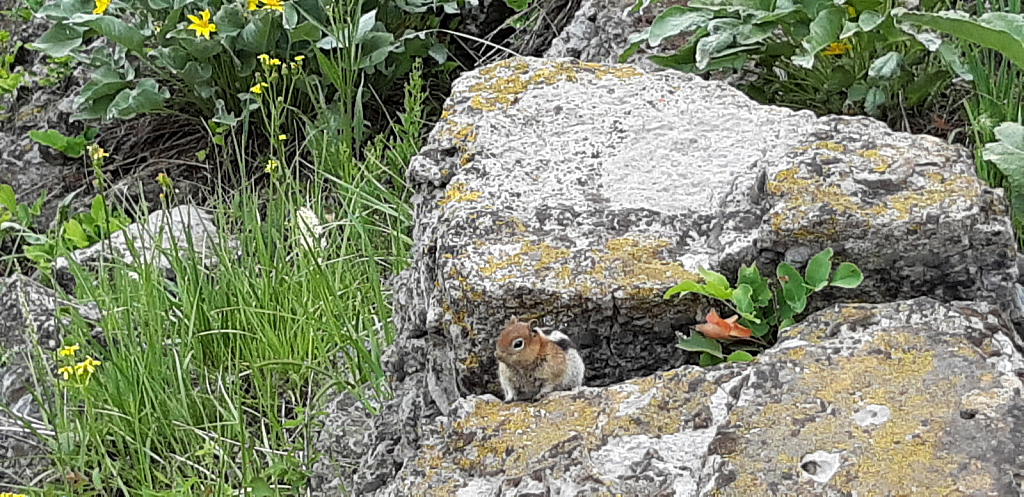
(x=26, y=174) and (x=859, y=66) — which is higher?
(x=859, y=66)

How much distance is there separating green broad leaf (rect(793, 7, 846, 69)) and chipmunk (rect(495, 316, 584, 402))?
1.42 meters

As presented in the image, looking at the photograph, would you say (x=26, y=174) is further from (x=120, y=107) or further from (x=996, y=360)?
(x=996, y=360)

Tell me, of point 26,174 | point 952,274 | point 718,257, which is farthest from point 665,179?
point 26,174

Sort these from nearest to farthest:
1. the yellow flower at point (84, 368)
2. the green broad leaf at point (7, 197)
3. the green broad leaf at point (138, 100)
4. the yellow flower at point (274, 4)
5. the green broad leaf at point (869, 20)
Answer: the yellow flower at point (84, 368)
the green broad leaf at point (869, 20)
the yellow flower at point (274, 4)
the green broad leaf at point (138, 100)
the green broad leaf at point (7, 197)

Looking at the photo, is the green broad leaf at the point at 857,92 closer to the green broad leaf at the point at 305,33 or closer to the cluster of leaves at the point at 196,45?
the cluster of leaves at the point at 196,45

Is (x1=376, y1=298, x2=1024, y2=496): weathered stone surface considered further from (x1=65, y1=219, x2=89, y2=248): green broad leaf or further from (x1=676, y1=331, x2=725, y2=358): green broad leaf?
(x1=65, y1=219, x2=89, y2=248): green broad leaf

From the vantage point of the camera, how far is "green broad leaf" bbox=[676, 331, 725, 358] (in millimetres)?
2197

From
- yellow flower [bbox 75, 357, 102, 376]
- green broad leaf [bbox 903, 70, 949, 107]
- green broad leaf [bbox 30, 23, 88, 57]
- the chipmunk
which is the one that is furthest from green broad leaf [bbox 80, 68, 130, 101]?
green broad leaf [bbox 903, 70, 949, 107]

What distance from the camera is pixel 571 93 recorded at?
10.1 ft

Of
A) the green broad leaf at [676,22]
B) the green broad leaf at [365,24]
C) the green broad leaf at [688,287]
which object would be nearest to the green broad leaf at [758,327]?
the green broad leaf at [688,287]

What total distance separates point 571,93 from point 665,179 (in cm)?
56

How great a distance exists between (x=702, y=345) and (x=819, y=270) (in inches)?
11.1

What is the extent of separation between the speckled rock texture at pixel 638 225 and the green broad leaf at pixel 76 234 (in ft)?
7.43

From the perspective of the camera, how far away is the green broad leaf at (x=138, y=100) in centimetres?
489
